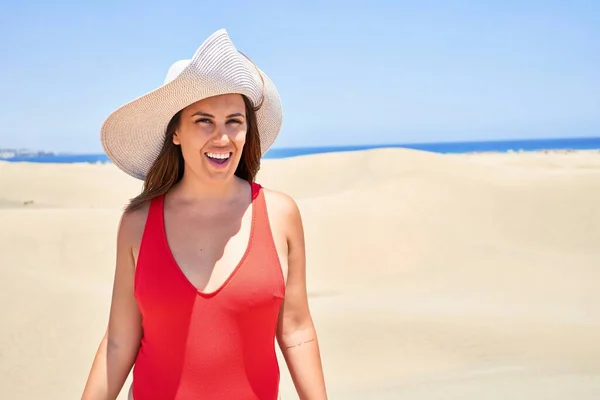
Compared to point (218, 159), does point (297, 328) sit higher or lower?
lower

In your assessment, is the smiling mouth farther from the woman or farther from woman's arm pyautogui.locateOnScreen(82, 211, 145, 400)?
woman's arm pyautogui.locateOnScreen(82, 211, 145, 400)

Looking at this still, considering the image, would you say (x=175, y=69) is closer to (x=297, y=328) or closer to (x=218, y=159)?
(x=218, y=159)

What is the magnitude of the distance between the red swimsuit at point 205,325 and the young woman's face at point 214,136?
0.80 feet

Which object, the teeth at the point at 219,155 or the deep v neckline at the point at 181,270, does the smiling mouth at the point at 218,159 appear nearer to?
the teeth at the point at 219,155

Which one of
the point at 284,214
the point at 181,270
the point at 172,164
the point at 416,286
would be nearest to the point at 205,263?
the point at 181,270

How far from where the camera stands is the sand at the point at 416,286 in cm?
597

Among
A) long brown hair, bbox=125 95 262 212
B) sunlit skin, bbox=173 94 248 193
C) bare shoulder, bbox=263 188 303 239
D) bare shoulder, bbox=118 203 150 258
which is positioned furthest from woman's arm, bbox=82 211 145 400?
bare shoulder, bbox=263 188 303 239

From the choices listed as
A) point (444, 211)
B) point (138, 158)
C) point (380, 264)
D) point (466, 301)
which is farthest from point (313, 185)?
point (138, 158)

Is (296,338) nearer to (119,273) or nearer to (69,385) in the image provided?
(119,273)

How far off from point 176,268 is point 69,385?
4504 millimetres

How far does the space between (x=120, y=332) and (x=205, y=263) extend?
1.29ft

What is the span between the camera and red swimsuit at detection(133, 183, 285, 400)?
6.57 ft

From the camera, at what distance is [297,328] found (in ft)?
7.31

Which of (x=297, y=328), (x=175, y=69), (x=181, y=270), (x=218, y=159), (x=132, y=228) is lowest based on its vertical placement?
(x=297, y=328)
